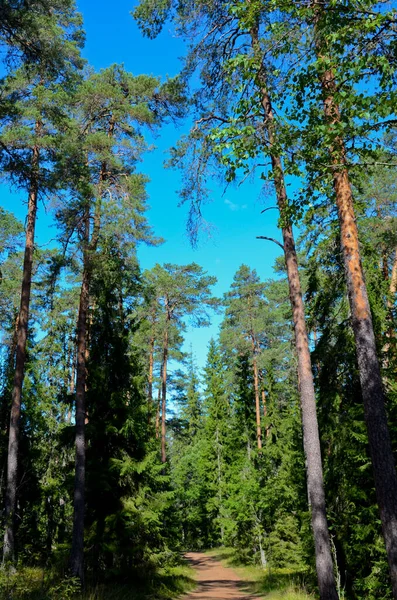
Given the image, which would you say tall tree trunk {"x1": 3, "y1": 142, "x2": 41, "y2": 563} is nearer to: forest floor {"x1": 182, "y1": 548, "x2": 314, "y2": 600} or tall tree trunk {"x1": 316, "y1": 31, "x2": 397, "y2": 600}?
forest floor {"x1": 182, "y1": 548, "x2": 314, "y2": 600}

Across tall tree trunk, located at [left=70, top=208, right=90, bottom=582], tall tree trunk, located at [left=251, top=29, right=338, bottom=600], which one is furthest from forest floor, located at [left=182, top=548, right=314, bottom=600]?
tall tree trunk, located at [left=70, top=208, right=90, bottom=582]

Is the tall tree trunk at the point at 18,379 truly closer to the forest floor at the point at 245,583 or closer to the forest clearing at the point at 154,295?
the forest clearing at the point at 154,295

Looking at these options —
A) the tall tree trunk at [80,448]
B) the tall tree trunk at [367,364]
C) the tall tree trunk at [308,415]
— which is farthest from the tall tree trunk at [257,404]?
the tall tree trunk at [367,364]

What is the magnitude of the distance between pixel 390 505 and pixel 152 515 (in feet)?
24.4

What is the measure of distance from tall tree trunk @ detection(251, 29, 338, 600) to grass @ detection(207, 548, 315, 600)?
4.34 m

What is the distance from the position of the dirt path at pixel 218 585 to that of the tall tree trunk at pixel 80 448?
4.71m

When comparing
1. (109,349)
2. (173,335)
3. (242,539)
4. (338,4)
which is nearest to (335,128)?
(338,4)

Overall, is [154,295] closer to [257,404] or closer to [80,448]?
[80,448]

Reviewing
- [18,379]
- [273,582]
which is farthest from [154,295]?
[273,582]

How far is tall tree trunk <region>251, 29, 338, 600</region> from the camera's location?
22.3ft

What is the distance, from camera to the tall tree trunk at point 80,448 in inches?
394

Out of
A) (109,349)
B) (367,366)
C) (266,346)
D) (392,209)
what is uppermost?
(392,209)

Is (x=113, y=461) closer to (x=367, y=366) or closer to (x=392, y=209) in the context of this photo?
(x=367, y=366)

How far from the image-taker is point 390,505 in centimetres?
553
